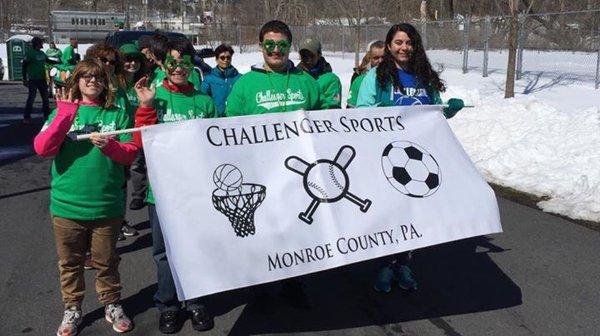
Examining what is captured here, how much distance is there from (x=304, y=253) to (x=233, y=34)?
39462 millimetres

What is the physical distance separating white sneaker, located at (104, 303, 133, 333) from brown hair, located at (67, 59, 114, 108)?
1.32 m

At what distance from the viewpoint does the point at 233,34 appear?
41812 millimetres

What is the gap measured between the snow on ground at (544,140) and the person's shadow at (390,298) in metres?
2.30

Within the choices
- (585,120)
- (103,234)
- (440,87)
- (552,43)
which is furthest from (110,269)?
(552,43)

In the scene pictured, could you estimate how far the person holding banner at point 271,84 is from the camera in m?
4.18

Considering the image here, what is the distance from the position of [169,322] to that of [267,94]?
1610 mm

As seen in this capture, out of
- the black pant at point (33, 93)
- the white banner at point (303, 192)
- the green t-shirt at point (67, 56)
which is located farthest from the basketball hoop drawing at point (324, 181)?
the black pant at point (33, 93)

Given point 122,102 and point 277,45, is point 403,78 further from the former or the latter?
point 122,102

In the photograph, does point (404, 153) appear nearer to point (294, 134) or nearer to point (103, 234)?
point (294, 134)

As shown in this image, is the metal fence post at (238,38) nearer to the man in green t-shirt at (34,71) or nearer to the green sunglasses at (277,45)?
the man in green t-shirt at (34,71)

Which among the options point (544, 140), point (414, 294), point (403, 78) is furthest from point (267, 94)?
point (544, 140)

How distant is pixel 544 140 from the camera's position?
9.50 metres

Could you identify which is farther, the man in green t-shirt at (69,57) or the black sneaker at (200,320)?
the man in green t-shirt at (69,57)

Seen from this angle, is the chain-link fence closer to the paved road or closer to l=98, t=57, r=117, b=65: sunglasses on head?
the paved road
